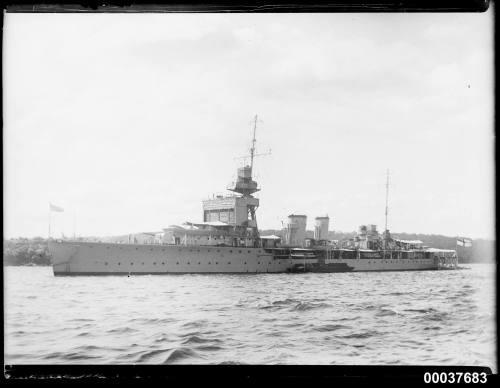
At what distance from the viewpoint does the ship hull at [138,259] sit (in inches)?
915

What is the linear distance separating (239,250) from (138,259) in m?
6.78

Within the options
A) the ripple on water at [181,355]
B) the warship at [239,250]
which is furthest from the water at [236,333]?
the warship at [239,250]

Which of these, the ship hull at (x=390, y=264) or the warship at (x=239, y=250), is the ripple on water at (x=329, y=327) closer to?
the warship at (x=239, y=250)

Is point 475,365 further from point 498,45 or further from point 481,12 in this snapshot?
point 481,12

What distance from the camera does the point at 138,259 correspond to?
941 inches
